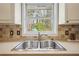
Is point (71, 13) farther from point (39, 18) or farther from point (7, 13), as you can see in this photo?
point (7, 13)

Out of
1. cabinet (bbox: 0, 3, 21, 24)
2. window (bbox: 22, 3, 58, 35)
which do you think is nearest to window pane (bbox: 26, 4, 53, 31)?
window (bbox: 22, 3, 58, 35)

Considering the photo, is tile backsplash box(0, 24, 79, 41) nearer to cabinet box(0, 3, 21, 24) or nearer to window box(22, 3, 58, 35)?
window box(22, 3, 58, 35)

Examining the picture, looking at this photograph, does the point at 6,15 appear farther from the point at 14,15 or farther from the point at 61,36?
the point at 61,36

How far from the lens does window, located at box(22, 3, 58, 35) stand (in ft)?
11.6

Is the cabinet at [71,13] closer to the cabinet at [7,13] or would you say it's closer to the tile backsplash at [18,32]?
the tile backsplash at [18,32]

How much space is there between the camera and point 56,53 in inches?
62.7

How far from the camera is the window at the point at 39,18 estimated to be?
353 centimetres

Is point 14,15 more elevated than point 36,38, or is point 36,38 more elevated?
point 14,15

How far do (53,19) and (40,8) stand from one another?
0.32 meters

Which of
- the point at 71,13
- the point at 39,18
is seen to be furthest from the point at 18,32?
the point at 71,13

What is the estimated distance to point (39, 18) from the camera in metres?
3.61

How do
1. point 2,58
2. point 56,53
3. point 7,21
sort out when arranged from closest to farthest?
1. point 2,58
2. point 56,53
3. point 7,21

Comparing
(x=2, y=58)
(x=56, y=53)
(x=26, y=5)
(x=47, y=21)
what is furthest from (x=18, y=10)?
(x=2, y=58)

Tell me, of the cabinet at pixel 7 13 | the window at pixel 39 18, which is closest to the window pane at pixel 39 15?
the window at pixel 39 18
